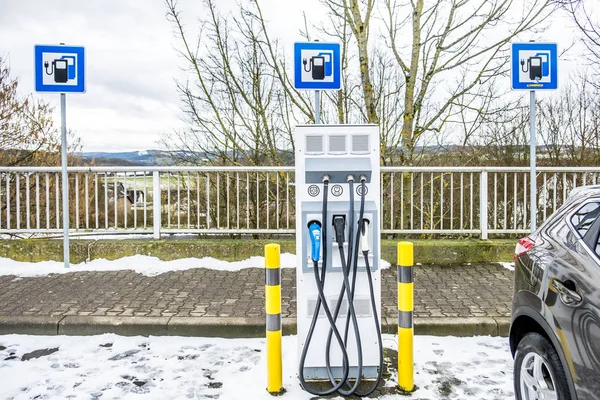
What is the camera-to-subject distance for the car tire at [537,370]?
2449 millimetres

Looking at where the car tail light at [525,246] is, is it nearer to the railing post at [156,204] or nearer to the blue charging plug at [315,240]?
the blue charging plug at [315,240]

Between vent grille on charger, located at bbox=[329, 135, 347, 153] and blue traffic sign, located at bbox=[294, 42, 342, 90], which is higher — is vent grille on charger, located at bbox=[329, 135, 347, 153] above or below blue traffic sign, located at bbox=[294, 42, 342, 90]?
below

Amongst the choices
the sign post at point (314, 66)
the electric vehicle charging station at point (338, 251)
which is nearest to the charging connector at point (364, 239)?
the electric vehicle charging station at point (338, 251)

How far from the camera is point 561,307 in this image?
8.16 feet

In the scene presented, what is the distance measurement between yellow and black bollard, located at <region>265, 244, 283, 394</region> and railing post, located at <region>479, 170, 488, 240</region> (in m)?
4.88

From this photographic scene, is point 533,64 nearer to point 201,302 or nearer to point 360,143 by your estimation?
point 360,143

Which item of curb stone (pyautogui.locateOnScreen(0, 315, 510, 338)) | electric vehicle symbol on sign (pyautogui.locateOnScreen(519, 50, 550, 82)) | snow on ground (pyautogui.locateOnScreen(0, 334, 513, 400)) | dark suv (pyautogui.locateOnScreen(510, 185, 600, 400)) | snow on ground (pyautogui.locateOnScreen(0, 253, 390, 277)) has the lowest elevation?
snow on ground (pyautogui.locateOnScreen(0, 334, 513, 400))

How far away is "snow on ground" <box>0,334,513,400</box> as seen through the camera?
348cm

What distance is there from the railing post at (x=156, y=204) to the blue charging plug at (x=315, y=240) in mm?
4686

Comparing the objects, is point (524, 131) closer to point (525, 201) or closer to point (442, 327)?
point (525, 201)

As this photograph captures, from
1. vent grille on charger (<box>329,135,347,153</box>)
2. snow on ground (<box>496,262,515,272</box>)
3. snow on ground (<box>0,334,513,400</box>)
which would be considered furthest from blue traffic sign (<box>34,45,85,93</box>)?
snow on ground (<box>496,262,515,272</box>)

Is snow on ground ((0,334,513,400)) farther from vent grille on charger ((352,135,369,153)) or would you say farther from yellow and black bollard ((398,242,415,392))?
vent grille on charger ((352,135,369,153))

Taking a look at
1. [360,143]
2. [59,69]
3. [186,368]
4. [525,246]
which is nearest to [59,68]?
[59,69]

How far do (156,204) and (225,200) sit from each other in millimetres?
1069
